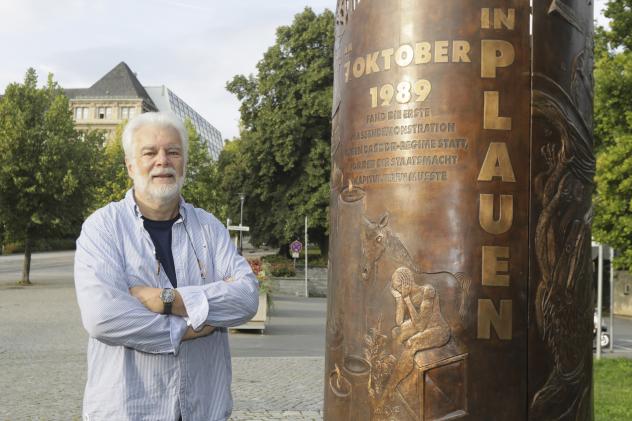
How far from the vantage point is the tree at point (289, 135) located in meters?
37.1

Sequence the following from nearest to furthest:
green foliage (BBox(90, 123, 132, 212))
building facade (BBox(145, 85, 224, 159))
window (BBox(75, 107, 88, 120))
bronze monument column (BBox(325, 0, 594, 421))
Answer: bronze monument column (BBox(325, 0, 594, 421)), green foliage (BBox(90, 123, 132, 212)), window (BBox(75, 107, 88, 120)), building facade (BBox(145, 85, 224, 159))

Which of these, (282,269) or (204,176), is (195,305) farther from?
(204,176)

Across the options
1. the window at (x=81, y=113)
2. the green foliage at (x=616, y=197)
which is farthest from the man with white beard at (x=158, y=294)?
the window at (x=81, y=113)

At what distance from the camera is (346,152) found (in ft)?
15.5

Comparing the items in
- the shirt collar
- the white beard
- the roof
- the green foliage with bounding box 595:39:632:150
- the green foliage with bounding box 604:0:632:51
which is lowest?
the shirt collar

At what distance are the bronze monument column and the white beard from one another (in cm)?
169

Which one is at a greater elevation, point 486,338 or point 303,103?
point 303,103

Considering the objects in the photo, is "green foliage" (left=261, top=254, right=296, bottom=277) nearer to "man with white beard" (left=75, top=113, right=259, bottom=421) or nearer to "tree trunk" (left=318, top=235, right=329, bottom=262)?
"tree trunk" (left=318, top=235, right=329, bottom=262)

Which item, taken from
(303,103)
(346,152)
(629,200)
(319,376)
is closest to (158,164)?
(346,152)

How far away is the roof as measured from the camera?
10294 centimetres

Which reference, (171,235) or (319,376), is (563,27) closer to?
(171,235)

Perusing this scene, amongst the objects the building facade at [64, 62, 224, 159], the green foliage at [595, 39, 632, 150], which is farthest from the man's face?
the building facade at [64, 62, 224, 159]

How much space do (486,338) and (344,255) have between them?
106cm

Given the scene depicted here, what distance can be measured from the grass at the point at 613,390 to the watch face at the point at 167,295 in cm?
677
